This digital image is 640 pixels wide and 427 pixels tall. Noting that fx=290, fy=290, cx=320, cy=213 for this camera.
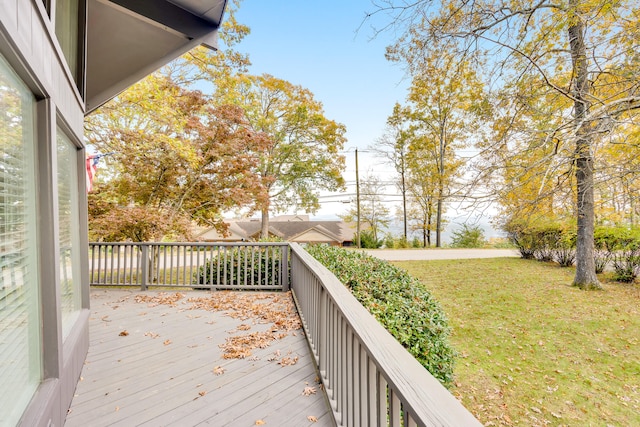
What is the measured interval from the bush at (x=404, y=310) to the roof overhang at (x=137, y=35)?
320 cm

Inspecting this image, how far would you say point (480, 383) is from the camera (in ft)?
12.5

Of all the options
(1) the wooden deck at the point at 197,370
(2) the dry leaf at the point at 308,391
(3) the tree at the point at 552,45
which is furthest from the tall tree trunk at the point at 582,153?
(1) the wooden deck at the point at 197,370

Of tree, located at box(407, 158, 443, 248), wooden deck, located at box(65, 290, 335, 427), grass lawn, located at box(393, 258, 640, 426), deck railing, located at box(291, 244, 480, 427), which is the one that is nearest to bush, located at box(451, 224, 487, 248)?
tree, located at box(407, 158, 443, 248)

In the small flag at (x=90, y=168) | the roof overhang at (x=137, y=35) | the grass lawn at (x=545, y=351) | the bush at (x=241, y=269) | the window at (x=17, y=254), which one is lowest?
the grass lawn at (x=545, y=351)

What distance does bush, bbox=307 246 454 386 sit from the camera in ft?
8.52

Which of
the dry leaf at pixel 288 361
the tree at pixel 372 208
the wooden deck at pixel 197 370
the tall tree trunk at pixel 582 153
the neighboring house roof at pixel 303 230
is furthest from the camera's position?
the neighboring house roof at pixel 303 230

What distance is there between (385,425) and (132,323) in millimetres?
3638

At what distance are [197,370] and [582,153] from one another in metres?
5.87

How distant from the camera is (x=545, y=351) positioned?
4.43 meters

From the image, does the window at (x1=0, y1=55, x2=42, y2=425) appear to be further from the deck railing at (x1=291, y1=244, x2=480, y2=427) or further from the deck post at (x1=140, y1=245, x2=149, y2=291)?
the deck post at (x1=140, y1=245, x2=149, y2=291)

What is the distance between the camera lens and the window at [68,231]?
2107 millimetres

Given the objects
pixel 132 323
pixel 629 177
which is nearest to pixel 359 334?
pixel 132 323

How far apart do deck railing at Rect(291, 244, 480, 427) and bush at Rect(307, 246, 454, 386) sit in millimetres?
621

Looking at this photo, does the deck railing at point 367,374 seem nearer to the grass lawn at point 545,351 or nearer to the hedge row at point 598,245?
the grass lawn at point 545,351
